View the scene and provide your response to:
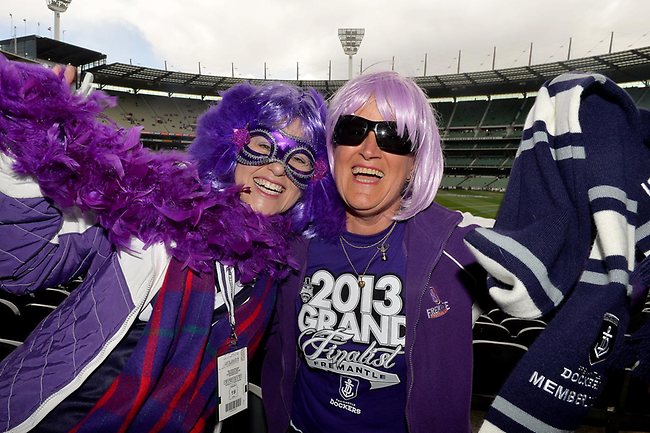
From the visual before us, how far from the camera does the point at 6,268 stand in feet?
4.57

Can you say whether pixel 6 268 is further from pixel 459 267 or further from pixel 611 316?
pixel 611 316

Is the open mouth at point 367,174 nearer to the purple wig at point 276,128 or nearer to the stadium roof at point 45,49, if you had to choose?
the purple wig at point 276,128

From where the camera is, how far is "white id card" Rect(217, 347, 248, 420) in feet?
5.50

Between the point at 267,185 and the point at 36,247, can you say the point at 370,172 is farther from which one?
the point at 36,247

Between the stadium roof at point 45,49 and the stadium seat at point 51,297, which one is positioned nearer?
the stadium seat at point 51,297

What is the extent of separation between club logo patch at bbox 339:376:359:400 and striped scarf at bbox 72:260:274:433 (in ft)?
1.82

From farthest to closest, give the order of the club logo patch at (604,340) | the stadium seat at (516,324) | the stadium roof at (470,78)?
the stadium roof at (470,78) → the stadium seat at (516,324) → the club logo patch at (604,340)

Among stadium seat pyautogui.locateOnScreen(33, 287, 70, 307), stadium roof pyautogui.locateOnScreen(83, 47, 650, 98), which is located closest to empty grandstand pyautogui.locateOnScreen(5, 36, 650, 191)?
stadium roof pyautogui.locateOnScreen(83, 47, 650, 98)

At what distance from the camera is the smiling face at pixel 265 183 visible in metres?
1.99

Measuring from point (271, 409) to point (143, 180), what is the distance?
4.68 ft

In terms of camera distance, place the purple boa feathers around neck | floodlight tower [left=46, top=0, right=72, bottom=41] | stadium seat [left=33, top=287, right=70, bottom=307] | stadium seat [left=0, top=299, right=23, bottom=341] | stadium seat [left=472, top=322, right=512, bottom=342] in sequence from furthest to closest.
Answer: floodlight tower [left=46, top=0, right=72, bottom=41] → stadium seat [left=33, top=287, right=70, bottom=307] → stadium seat [left=472, top=322, right=512, bottom=342] → stadium seat [left=0, top=299, right=23, bottom=341] → the purple boa feathers around neck

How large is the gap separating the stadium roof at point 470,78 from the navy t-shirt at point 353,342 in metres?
33.9

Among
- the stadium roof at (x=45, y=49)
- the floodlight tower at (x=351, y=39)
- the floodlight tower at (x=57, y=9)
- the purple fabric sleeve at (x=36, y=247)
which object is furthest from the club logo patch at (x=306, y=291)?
the floodlight tower at (x=351, y=39)

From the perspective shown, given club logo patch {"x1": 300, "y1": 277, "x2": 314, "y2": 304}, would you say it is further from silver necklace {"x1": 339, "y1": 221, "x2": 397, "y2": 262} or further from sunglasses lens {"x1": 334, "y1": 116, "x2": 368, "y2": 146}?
sunglasses lens {"x1": 334, "y1": 116, "x2": 368, "y2": 146}
